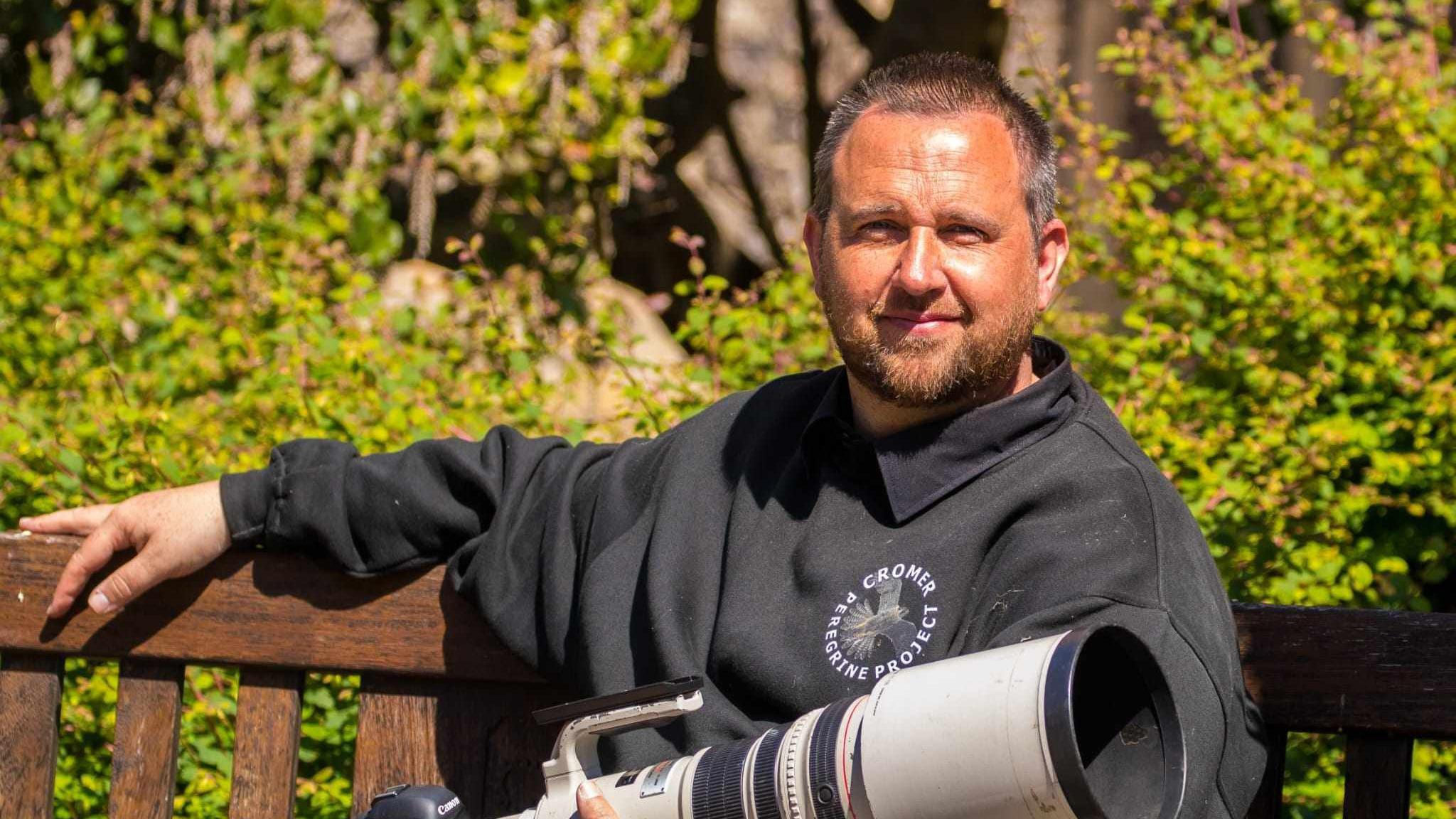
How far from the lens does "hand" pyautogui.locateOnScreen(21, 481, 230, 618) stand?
254cm

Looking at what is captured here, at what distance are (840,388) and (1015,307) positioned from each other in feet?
0.97

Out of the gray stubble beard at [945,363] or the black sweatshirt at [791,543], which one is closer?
the black sweatshirt at [791,543]

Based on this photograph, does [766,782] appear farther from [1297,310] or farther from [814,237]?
[1297,310]

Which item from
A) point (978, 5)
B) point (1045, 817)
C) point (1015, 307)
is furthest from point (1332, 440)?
point (978, 5)

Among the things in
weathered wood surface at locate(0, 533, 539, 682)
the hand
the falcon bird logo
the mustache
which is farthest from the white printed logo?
the hand

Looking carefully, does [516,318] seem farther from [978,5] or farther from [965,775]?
[965,775]

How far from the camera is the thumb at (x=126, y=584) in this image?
8.30 feet

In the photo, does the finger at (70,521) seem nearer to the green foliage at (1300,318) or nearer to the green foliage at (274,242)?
the green foliage at (274,242)

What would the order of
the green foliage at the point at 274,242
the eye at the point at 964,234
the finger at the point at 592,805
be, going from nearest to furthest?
the finger at the point at 592,805 < the eye at the point at 964,234 < the green foliage at the point at 274,242

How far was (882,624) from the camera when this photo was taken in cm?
209

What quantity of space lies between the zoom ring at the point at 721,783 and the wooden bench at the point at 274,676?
1.89 feet

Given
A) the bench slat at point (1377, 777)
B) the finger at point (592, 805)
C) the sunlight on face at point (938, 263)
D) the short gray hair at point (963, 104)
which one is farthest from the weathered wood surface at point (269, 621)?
the bench slat at point (1377, 777)

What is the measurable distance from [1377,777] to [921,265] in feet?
2.82

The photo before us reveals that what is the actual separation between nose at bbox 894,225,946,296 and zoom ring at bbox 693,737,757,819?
0.65 meters
